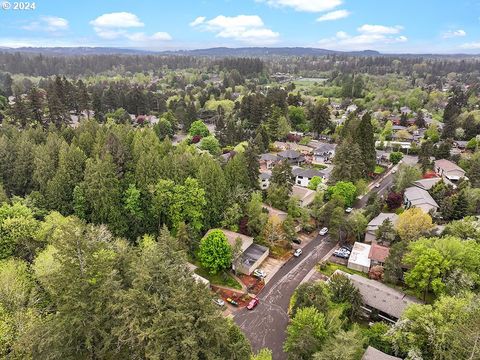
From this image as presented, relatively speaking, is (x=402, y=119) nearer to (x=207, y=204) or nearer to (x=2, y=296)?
(x=207, y=204)

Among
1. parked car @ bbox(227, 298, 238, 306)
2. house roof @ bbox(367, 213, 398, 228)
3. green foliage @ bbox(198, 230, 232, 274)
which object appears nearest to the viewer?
parked car @ bbox(227, 298, 238, 306)

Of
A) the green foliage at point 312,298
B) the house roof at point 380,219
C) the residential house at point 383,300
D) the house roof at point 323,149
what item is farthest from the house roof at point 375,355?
the house roof at point 323,149

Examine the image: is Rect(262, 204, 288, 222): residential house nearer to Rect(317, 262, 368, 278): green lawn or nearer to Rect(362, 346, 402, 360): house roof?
Rect(317, 262, 368, 278): green lawn

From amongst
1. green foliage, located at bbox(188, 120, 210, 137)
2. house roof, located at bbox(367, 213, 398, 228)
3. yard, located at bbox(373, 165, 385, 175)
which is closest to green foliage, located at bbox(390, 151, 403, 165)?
yard, located at bbox(373, 165, 385, 175)

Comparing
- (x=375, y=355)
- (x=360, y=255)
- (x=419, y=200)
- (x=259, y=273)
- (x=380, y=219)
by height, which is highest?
(x=419, y=200)

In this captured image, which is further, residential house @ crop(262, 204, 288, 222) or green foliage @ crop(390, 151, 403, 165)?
green foliage @ crop(390, 151, 403, 165)

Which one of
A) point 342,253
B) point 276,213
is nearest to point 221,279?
point 276,213

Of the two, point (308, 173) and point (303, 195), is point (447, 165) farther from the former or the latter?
point (303, 195)
